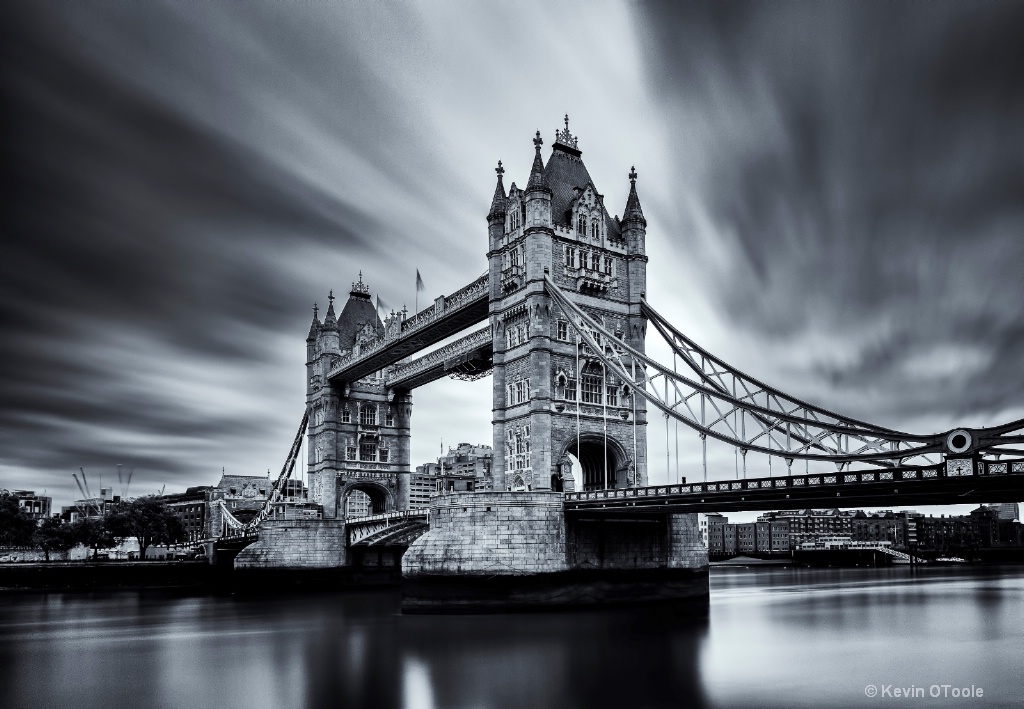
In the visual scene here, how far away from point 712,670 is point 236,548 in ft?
175

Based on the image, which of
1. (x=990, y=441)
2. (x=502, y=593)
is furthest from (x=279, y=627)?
(x=990, y=441)

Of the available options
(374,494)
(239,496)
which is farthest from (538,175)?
(239,496)

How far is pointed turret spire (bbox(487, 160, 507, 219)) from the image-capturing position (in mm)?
45625

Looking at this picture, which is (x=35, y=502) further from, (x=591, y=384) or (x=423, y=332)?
(x=591, y=384)

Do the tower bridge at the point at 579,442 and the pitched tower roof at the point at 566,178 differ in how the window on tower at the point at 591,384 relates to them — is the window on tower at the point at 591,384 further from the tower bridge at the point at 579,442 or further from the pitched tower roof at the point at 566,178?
the pitched tower roof at the point at 566,178

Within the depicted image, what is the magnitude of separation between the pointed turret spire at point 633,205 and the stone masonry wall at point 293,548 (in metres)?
31.5

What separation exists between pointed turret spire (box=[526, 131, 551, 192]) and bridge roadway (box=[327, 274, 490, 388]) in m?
6.94

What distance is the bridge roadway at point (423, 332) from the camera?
1959 inches

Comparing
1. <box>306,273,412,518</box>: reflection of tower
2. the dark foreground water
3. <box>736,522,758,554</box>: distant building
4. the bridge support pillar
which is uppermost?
<box>306,273,412,518</box>: reflection of tower

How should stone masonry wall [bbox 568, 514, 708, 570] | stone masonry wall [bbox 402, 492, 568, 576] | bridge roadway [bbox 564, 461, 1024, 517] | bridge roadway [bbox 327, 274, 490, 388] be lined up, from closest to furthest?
bridge roadway [bbox 564, 461, 1024, 517] → stone masonry wall [bbox 402, 492, 568, 576] → stone masonry wall [bbox 568, 514, 708, 570] → bridge roadway [bbox 327, 274, 490, 388]

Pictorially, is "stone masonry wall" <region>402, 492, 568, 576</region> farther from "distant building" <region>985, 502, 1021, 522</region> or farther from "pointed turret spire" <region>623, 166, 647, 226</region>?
"distant building" <region>985, 502, 1021, 522</region>

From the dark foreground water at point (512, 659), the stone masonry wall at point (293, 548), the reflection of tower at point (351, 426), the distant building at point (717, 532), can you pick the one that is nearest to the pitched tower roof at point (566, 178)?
the dark foreground water at point (512, 659)

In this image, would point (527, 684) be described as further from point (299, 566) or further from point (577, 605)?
point (299, 566)

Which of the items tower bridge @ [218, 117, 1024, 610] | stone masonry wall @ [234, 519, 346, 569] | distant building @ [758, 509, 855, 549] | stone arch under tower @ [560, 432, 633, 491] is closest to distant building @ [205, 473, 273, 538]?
stone masonry wall @ [234, 519, 346, 569]
